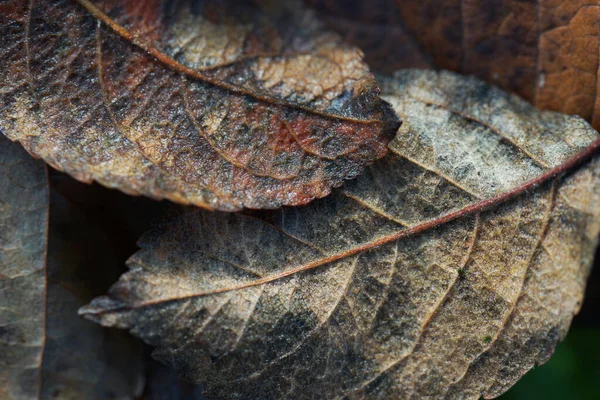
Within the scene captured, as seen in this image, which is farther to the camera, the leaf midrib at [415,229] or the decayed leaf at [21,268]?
the decayed leaf at [21,268]

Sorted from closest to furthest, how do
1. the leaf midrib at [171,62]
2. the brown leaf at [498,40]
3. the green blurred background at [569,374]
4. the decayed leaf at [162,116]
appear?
the decayed leaf at [162,116], the leaf midrib at [171,62], the brown leaf at [498,40], the green blurred background at [569,374]

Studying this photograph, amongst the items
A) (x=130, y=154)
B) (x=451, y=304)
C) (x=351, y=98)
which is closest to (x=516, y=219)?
(x=451, y=304)

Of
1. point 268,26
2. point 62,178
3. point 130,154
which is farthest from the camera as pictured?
point 268,26

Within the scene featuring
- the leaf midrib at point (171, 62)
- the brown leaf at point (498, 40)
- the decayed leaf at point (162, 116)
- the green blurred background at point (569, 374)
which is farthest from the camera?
the green blurred background at point (569, 374)

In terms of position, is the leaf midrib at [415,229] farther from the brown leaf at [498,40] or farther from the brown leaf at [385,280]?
the brown leaf at [498,40]

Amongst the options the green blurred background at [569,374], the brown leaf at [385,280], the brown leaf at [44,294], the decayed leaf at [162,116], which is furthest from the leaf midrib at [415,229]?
the green blurred background at [569,374]

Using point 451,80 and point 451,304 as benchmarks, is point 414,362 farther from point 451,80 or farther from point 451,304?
point 451,80

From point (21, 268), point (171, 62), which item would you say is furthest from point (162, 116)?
point (21, 268)
